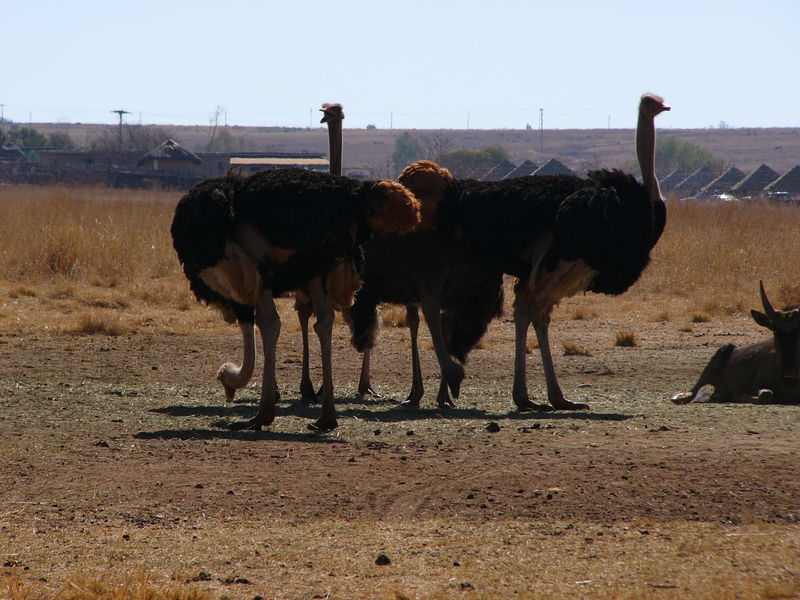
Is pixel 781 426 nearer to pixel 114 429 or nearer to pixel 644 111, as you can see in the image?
pixel 644 111

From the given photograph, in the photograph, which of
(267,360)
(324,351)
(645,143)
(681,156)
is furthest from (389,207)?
(681,156)

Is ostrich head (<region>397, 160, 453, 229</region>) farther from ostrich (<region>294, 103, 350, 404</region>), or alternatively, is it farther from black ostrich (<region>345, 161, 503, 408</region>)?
ostrich (<region>294, 103, 350, 404</region>)

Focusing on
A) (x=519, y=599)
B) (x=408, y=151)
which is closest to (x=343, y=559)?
(x=519, y=599)

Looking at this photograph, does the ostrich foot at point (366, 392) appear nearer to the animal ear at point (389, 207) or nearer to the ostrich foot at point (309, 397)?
the ostrich foot at point (309, 397)

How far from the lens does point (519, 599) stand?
181 inches

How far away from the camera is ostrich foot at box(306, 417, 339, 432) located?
8.21 m

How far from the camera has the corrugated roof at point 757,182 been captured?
2192 inches

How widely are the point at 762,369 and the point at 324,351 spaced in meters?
4.14

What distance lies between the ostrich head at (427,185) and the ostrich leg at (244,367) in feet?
7.10

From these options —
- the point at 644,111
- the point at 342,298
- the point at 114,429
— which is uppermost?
the point at 644,111

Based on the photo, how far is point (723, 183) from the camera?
203 ft

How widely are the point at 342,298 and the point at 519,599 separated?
4.13 meters

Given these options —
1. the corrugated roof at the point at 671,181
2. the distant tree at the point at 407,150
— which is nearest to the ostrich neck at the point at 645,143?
the corrugated roof at the point at 671,181

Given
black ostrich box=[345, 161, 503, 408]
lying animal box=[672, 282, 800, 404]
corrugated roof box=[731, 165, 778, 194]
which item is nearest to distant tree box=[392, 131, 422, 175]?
corrugated roof box=[731, 165, 778, 194]
